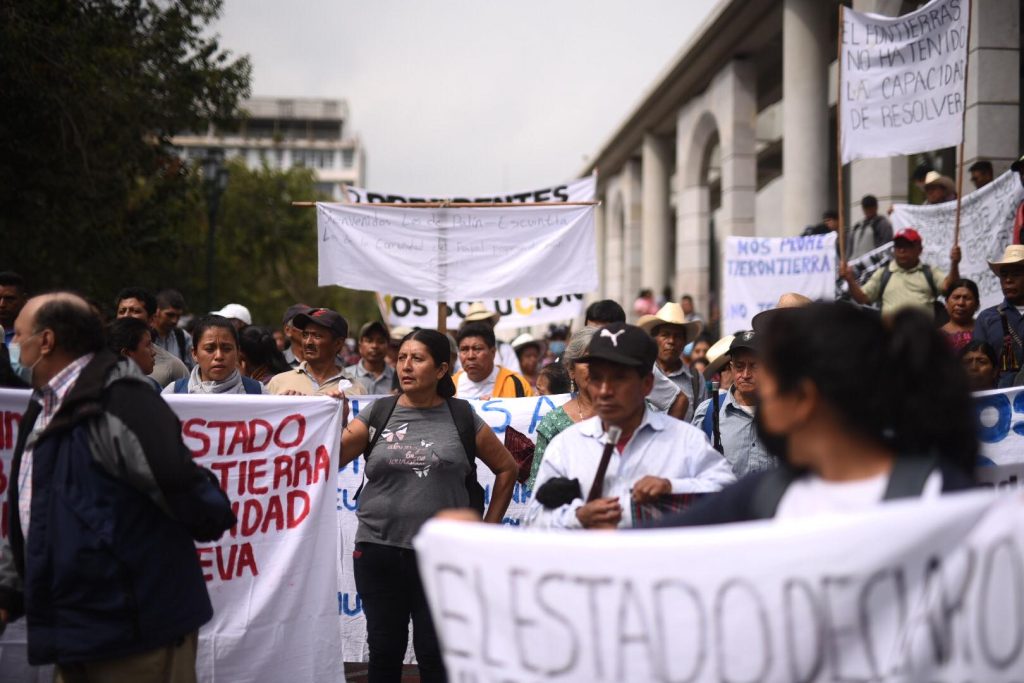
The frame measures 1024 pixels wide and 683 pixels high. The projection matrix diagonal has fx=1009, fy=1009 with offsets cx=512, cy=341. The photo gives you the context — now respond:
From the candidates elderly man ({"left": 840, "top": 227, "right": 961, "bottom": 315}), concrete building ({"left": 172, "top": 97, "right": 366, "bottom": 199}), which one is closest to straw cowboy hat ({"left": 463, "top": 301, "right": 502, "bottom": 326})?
elderly man ({"left": 840, "top": 227, "right": 961, "bottom": 315})

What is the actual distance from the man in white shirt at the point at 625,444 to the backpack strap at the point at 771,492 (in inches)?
30.1

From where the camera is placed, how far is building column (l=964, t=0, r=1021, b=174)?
10.4 meters

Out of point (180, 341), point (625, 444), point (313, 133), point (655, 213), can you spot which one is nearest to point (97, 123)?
point (180, 341)

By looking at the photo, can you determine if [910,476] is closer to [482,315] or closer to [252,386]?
[252,386]

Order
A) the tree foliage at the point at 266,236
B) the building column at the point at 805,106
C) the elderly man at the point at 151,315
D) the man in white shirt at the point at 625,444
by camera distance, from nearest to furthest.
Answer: the man in white shirt at the point at 625,444 < the elderly man at the point at 151,315 < the building column at the point at 805,106 < the tree foliage at the point at 266,236

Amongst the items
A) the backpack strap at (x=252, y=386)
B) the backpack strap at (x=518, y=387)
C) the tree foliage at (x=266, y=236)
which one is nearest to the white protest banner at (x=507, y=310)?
the backpack strap at (x=518, y=387)

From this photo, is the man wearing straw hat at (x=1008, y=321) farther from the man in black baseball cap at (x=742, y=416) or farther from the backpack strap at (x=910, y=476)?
the backpack strap at (x=910, y=476)

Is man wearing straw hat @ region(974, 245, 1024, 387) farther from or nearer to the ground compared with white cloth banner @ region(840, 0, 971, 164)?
nearer to the ground

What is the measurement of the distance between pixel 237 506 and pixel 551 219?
501 centimetres

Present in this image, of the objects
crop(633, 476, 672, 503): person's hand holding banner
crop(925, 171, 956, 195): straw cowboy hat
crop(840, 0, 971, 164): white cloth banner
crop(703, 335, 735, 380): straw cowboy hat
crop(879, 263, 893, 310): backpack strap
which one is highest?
crop(840, 0, 971, 164): white cloth banner

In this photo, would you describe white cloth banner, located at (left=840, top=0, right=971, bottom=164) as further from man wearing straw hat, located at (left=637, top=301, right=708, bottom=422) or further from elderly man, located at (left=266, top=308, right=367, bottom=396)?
elderly man, located at (left=266, top=308, right=367, bottom=396)

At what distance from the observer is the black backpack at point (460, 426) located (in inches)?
184

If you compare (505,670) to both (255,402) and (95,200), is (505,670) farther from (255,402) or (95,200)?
(95,200)

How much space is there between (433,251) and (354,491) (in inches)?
130
